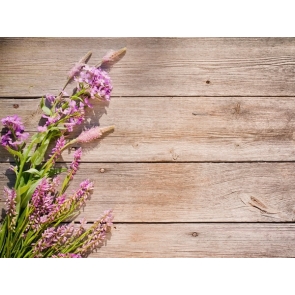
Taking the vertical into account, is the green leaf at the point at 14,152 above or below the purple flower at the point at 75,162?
above

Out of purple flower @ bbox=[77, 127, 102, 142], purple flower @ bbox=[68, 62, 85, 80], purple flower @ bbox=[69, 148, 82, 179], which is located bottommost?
purple flower @ bbox=[69, 148, 82, 179]

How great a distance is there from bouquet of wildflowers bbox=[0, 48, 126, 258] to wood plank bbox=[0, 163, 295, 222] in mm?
55

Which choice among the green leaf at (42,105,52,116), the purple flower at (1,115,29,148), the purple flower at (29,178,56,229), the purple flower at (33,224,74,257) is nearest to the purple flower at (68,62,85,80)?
the green leaf at (42,105,52,116)

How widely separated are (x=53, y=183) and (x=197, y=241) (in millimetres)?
557

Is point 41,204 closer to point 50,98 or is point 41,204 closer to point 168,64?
point 50,98

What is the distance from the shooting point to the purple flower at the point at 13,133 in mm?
1368

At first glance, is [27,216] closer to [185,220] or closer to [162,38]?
[185,220]

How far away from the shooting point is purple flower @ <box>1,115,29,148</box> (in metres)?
1.37

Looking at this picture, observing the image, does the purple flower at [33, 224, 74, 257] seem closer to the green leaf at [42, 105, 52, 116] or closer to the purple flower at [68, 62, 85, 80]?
the green leaf at [42, 105, 52, 116]

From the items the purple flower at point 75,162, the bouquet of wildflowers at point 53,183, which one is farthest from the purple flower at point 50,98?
the purple flower at point 75,162

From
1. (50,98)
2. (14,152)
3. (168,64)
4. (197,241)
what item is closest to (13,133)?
(14,152)

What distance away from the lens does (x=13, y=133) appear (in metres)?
1.37

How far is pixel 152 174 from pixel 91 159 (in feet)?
0.76

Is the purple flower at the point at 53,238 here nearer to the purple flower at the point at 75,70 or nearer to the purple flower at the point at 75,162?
the purple flower at the point at 75,162
